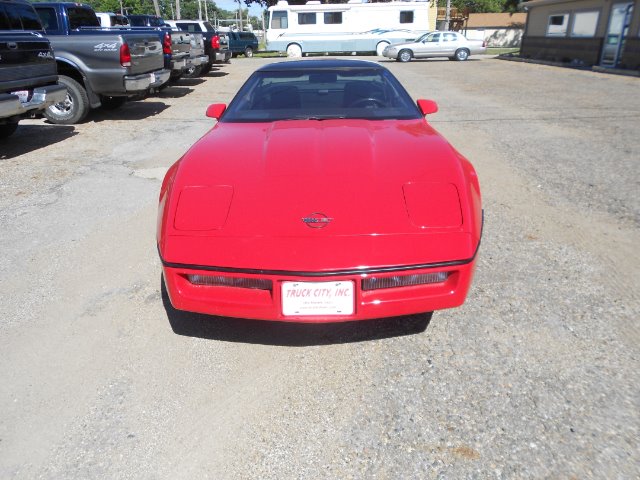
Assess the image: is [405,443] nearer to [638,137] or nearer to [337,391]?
[337,391]

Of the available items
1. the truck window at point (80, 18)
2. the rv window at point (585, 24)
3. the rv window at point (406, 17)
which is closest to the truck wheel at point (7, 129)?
the truck window at point (80, 18)

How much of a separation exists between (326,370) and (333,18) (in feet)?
99.5

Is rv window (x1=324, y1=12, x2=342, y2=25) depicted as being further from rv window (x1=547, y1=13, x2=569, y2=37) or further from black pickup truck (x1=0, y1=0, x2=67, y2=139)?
black pickup truck (x1=0, y1=0, x2=67, y2=139)

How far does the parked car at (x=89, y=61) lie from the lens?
8.52 m

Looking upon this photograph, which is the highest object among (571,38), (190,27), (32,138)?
(190,27)

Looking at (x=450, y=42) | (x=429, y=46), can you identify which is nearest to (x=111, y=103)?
(x=429, y=46)

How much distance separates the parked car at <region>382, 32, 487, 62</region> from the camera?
87.1 feet

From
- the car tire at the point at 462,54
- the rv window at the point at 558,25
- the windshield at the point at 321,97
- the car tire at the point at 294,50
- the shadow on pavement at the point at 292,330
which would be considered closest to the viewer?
the shadow on pavement at the point at 292,330

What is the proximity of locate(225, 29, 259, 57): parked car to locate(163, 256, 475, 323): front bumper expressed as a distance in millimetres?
32498

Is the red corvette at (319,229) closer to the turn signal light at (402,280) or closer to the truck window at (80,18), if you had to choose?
the turn signal light at (402,280)

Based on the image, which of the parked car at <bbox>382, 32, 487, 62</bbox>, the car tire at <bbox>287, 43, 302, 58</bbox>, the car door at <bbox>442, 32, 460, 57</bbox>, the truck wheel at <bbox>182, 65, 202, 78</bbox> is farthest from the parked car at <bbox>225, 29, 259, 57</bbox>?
the truck wheel at <bbox>182, 65, 202, 78</bbox>

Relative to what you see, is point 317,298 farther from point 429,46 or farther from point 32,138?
point 429,46

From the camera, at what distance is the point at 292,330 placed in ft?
9.36

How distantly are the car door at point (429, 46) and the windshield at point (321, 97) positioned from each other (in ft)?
82.0
